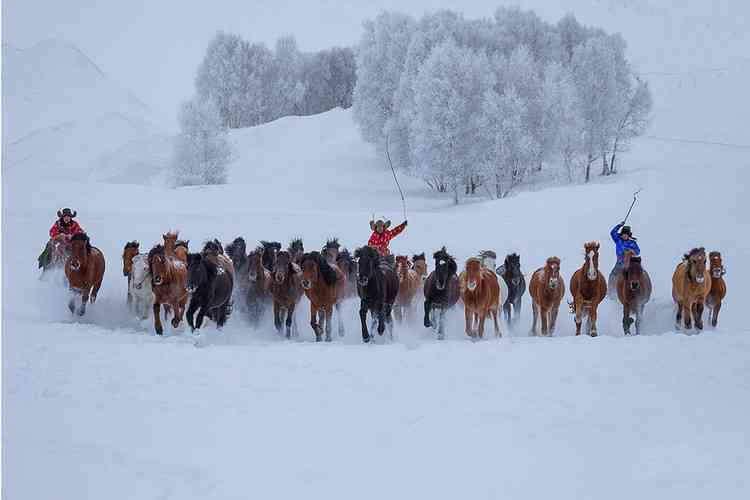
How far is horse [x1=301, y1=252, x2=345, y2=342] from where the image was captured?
8812mm

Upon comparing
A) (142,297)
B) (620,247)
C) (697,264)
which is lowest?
(142,297)

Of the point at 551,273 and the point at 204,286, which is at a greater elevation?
the point at 551,273

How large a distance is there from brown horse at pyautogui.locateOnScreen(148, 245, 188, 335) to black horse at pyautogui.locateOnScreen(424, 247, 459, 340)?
3.28 m

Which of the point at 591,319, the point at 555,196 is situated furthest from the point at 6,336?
the point at 555,196

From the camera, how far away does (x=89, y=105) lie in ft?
33.2

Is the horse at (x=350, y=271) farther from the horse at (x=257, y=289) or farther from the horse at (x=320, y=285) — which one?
the horse at (x=257, y=289)

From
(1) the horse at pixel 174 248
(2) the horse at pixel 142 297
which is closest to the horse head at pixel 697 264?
(1) the horse at pixel 174 248

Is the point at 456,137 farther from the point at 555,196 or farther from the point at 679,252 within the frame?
the point at 679,252

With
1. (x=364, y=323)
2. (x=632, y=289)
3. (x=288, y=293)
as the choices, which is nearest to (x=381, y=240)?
(x=288, y=293)

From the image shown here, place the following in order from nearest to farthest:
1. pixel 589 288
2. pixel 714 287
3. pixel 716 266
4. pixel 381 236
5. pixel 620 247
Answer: pixel 589 288
pixel 716 266
pixel 714 287
pixel 620 247
pixel 381 236

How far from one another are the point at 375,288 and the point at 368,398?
299cm

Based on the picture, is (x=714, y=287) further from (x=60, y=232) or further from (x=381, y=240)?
(x=60, y=232)

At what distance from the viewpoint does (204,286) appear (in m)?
8.73

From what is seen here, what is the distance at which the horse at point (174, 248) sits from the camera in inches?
386
